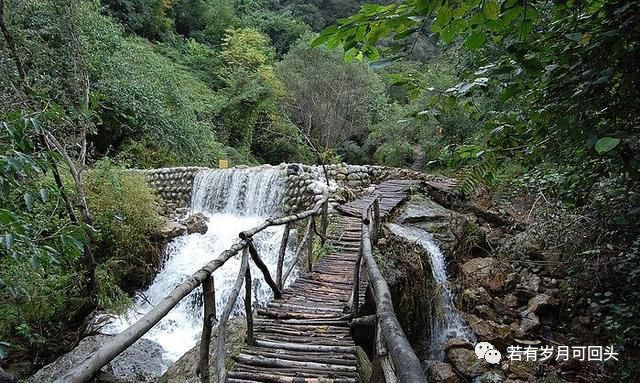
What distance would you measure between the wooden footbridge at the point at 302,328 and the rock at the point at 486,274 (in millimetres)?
2060

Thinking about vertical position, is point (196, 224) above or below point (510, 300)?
below

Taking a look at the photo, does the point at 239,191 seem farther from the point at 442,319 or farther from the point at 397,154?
the point at 397,154

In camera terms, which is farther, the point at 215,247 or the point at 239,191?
the point at 239,191

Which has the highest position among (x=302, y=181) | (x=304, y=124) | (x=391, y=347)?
(x=304, y=124)

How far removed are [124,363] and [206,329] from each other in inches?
148

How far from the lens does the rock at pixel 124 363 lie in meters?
4.61

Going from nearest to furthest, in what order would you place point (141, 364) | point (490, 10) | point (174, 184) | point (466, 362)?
point (490, 10) < point (466, 362) < point (141, 364) < point (174, 184)

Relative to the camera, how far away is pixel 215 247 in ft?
27.6

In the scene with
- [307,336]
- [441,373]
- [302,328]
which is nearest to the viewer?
[307,336]

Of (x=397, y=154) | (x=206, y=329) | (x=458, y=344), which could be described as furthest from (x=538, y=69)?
(x=397, y=154)

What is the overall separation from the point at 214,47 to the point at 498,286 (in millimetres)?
19906

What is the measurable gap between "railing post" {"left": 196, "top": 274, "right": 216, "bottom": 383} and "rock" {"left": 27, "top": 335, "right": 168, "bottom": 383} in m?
3.04

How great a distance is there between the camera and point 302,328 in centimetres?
341

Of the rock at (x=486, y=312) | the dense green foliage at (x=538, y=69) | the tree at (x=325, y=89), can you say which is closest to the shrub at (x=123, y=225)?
the rock at (x=486, y=312)
